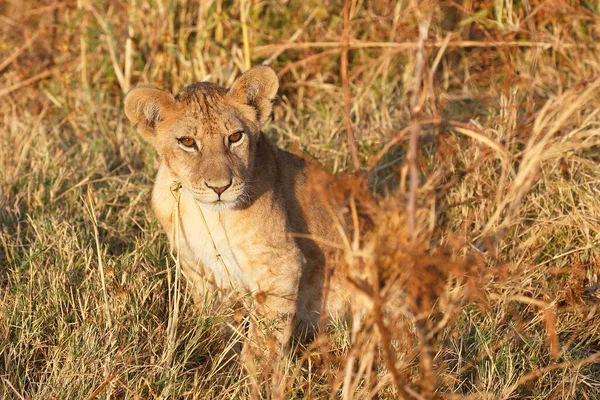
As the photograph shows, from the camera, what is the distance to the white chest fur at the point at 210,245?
4.34 m

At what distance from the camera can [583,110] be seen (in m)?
6.04

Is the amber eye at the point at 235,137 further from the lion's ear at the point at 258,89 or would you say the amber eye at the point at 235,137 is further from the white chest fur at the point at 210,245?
the white chest fur at the point at 210,245

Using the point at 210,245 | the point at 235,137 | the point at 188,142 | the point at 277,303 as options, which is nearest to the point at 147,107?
the point at 188,142

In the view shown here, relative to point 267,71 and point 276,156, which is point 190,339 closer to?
point 276,156

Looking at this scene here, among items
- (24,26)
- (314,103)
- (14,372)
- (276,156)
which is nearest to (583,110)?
(314,103)

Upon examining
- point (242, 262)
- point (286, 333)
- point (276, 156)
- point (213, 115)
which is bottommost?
point (286, 333)

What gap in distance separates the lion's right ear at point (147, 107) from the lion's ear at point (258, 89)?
332 mm

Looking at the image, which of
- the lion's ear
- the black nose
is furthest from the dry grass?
the lion's ear

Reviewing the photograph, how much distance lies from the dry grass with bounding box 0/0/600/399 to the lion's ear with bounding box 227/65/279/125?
0.78m

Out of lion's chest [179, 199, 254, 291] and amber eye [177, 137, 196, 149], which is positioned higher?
amber eye [177, 137, 196, 149]

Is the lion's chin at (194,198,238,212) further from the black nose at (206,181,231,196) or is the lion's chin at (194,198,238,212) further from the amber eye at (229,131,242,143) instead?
the amber eye at (229,131,242,143)

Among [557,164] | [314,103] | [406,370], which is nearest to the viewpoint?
[406,370]

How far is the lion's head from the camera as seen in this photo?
159 inches

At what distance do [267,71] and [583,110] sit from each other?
2.84 m
